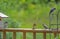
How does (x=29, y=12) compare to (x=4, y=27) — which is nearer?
(x=4, y=27)

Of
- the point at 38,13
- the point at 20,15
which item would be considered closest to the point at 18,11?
the point at 20,15

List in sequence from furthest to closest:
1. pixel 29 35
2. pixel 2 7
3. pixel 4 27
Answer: pixel 29 35
pixel 2 7
pixel 4 27

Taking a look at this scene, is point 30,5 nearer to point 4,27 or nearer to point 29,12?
point 29,12

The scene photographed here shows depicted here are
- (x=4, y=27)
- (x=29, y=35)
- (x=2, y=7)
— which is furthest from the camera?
(x=29, y=35)

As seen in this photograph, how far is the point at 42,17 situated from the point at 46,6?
0.27m

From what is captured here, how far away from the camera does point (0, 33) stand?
3.68m

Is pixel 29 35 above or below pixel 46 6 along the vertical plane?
below

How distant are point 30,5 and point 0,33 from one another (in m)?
2.20

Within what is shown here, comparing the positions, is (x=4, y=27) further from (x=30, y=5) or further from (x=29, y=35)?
(x=30, y=5)

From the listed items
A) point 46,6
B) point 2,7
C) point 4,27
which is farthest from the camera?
point 46,6

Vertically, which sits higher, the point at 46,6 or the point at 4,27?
the point at 46,6

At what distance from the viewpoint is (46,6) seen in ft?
17.8

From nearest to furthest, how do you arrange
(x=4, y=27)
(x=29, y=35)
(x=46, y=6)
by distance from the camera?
(x=4, y=27) < (x=29, y=35) < (x=46, y=6)

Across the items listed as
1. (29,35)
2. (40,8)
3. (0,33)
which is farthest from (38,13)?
(0,33)
